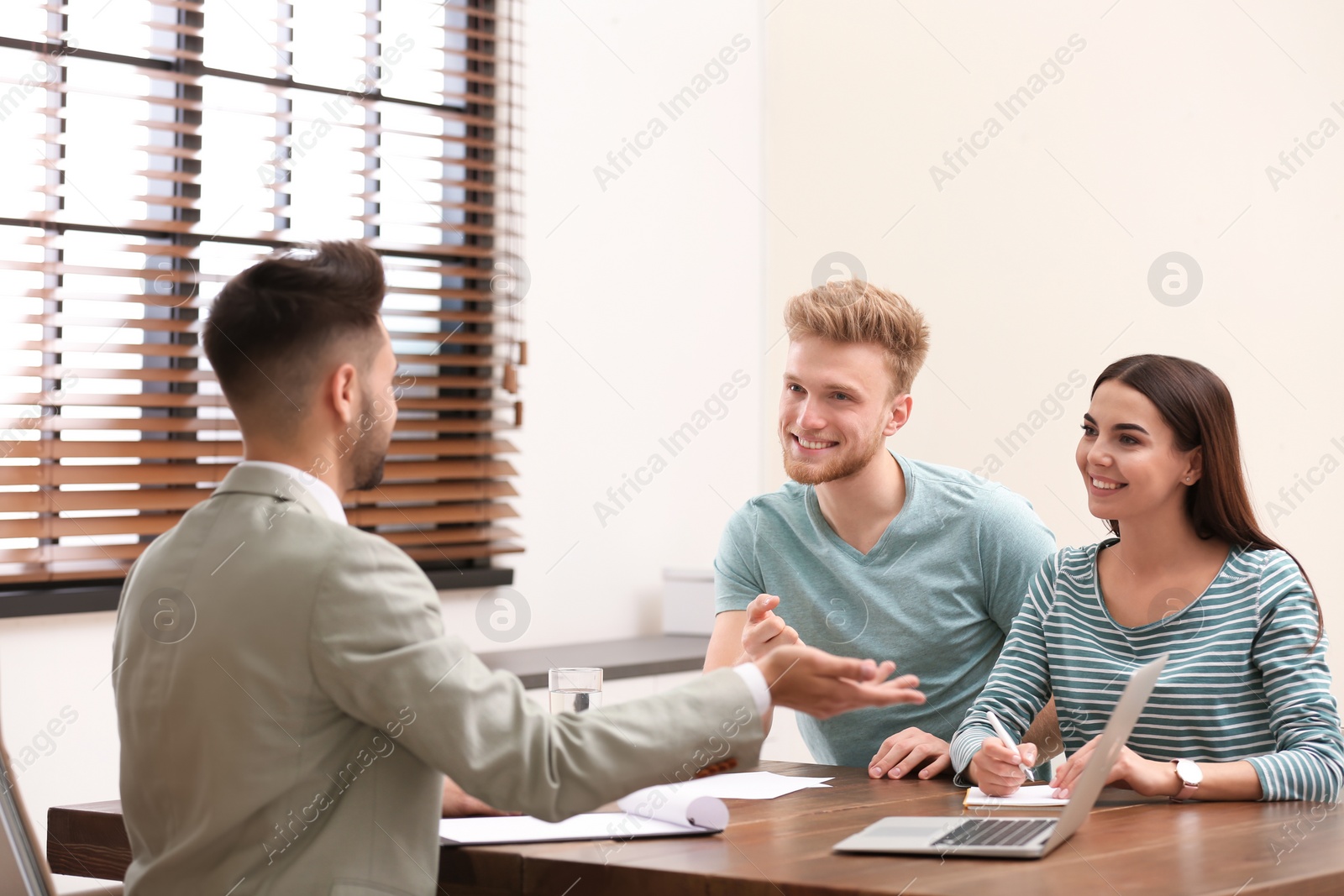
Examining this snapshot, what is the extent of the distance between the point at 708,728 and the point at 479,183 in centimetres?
248

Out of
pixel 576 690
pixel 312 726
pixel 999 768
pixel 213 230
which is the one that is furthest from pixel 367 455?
pixel 213 230

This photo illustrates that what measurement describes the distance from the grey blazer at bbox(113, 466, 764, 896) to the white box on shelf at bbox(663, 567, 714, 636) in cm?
247

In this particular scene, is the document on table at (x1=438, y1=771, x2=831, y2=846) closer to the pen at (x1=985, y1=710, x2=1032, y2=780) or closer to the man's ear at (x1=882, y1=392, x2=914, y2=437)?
the pen at (x1=985, y1=710, x2=1032, y2=780)

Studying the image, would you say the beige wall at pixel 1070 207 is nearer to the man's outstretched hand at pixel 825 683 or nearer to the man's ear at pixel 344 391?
the man's outstretched hand at pixel 825 683

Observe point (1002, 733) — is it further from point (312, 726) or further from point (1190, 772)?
point (312, 726)

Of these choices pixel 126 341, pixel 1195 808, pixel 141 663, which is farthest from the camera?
pixel 126 341

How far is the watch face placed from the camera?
1.67 metres

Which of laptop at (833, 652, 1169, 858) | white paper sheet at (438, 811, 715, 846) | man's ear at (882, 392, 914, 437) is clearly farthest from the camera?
man's ear at (882, 392, 914, 437)

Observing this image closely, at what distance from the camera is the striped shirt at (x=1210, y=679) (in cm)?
174

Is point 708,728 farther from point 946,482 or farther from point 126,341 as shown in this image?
point 126,341

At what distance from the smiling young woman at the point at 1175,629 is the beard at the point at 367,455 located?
88 centimetres

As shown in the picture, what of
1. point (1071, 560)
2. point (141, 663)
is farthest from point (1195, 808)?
point (141, 663)

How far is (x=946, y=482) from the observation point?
2.36 meters

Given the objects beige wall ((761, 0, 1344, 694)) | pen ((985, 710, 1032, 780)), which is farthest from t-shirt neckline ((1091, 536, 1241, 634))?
beige wall ((761, 0, 1344, 694))
